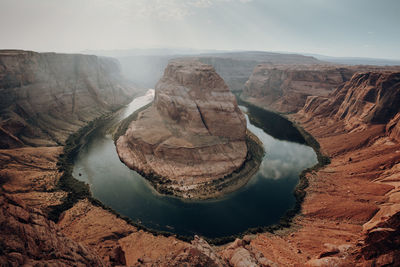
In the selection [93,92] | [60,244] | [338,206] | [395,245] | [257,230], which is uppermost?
[93,92]

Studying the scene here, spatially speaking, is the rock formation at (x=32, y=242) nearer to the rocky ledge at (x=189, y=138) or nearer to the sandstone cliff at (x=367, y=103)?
the rocky ledge at (x=189, y=138)

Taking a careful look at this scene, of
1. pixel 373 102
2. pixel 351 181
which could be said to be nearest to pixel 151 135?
pixel 351 181

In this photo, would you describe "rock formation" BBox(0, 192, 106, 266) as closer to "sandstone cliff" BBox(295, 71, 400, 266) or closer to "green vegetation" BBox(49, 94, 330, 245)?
"green vegetation" BBox(49, 94, 330, 245)

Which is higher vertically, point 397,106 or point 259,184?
point 397,106

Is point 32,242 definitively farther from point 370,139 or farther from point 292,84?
point 292,84

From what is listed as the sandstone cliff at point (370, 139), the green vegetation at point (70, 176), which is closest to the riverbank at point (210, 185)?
the green vegetation at point (70, 176)

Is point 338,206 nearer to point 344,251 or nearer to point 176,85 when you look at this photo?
point 344,251
